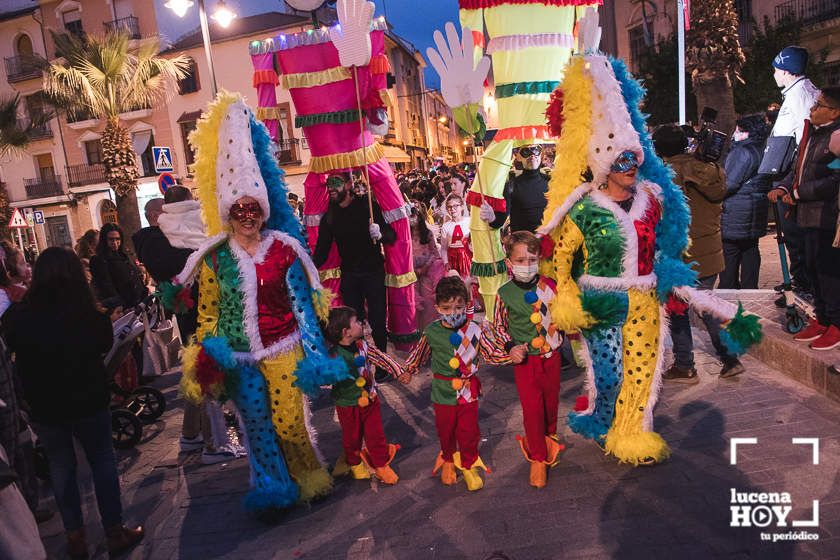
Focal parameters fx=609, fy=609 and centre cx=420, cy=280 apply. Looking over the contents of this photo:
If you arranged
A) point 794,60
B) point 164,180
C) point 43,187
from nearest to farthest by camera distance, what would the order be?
point 794,60 → point 164,180 → point 43,187

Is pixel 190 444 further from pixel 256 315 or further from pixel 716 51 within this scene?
pixel 716 51

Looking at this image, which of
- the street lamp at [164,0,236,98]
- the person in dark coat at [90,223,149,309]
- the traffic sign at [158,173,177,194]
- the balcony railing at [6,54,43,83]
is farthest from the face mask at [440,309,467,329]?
the balcony railing at [6,54,43,83]

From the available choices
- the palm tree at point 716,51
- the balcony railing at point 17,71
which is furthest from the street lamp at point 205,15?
the balcony railing at point 17,71

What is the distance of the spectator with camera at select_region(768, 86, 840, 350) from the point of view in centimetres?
Answer: 459

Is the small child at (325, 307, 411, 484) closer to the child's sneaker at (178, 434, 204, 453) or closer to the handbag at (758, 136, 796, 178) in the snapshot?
the child's sneaker at (178, 434, 204, 453)

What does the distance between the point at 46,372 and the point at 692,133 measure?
5036mm

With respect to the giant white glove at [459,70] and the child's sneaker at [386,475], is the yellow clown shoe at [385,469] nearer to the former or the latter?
the child's sneaker at [386,475]

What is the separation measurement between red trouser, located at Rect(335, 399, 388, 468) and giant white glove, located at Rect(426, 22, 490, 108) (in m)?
2.60

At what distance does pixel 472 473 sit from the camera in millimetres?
3637

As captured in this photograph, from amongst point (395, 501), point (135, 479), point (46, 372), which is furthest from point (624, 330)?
point (135, 479)

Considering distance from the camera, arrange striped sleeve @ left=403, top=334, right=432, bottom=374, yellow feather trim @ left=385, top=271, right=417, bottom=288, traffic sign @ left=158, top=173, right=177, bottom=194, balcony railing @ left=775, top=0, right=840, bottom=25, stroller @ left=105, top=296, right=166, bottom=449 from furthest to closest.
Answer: balcony railing @ left=775, top=0, right=840, bottom=25 < traffic sign @ left=158, top=173, right=177, bottom=194 < yellow feather trim @ left=385, top=271, right=417, bottom=288 < stroller @ left=105, top=296, right=166, bottom=449 < striped sleeve @ left=403, top=334, right=432, bottom=374

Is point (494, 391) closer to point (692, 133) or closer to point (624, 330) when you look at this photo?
point (624, 330)

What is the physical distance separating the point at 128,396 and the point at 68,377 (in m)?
2.50

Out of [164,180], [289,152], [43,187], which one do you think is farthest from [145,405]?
[43,187]
